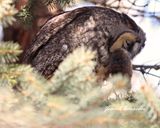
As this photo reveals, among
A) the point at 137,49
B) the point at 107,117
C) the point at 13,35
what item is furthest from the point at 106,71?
the point at 107,117

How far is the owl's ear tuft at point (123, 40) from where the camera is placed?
313cm

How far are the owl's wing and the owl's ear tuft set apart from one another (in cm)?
34

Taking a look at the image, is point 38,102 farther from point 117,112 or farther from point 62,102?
point 117,112

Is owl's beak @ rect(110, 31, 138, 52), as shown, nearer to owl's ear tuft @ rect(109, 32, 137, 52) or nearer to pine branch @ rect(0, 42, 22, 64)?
owl's ear tuft @ rect(109, 32, 137, 52)

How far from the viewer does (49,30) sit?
10.5ft

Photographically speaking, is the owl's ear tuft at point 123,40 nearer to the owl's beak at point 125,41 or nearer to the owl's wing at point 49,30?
the owl's beak at point 125,41

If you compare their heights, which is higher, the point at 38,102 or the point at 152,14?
the point at 38,102

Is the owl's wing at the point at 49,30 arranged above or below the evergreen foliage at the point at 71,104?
below

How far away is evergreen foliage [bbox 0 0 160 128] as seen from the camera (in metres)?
1.09

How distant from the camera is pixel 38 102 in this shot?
1.23 m

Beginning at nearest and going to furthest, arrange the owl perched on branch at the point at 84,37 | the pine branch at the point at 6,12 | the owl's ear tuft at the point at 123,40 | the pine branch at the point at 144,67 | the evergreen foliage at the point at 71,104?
the evergreen foliage at the point at 71,104, the pine branch at the point at 6,12, the owl perched on branch at the point at 84,37, the owl's ear tuft at the point at 123,40, the pine branch at the point at 144,67

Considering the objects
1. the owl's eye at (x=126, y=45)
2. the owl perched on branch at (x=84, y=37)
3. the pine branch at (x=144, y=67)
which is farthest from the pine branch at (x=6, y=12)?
the pine branch at (x=144, y=67)

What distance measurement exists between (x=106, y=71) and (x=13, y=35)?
4.99 ft

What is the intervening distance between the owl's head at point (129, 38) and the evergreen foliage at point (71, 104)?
179cm
